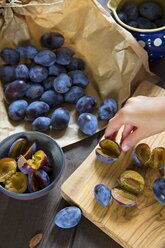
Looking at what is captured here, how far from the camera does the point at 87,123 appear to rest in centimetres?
80

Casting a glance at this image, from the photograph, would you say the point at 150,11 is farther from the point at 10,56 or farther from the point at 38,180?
the point at 38,180

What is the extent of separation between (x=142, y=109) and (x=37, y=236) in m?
0.32

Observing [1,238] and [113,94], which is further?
[113,94]

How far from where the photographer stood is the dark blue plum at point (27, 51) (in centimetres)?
90

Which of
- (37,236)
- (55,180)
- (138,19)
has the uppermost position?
(138,19)

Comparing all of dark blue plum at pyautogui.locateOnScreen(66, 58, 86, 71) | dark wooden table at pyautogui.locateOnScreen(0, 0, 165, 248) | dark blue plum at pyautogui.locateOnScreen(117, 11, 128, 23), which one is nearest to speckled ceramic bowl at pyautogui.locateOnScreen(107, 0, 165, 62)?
dark blue plum at pyautogui.locateOnScreen(117, 11, 128, 23)

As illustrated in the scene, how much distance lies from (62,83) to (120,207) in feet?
1.06

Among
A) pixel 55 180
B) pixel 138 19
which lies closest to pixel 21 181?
pixel 55 180

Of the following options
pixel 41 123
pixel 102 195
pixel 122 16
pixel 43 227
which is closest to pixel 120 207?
pixel 102 195

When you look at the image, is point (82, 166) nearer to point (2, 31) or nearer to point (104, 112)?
point (104, 112)

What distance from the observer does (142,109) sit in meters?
0.69

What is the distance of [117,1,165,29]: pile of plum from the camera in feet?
2.96

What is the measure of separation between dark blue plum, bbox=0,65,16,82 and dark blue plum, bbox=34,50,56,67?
0.22ft

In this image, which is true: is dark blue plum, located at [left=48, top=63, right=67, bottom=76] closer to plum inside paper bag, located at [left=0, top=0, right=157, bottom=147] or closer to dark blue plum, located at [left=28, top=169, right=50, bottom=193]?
plum inside paper bag, located at [left=0, top=0, right=157, bottom=147]
